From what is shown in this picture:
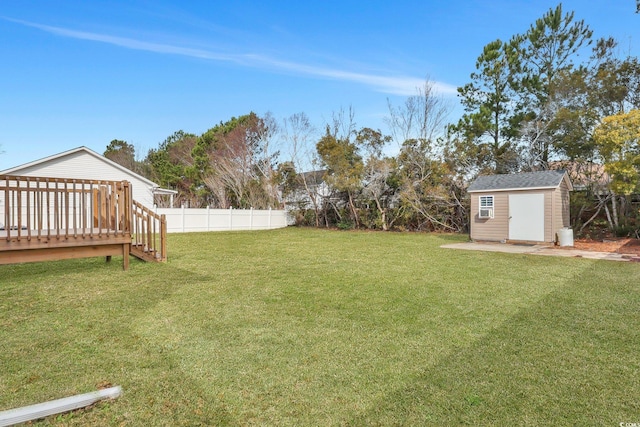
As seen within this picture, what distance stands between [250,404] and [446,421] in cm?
114

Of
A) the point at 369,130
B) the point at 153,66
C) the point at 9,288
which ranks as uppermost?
the point at 153,66

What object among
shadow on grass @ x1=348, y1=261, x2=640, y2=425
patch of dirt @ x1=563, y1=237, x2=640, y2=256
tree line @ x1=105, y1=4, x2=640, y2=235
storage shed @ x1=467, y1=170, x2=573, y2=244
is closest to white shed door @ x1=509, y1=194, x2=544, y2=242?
storage shed @ x1=467, y1=170, x2=573, y2=244

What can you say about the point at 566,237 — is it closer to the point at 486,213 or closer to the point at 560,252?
the point at 560,252

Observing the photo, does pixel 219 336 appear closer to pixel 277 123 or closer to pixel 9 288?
pixel 9 288

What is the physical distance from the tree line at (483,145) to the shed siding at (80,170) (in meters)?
7.74

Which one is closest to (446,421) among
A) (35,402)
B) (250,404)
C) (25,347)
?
(250,404)

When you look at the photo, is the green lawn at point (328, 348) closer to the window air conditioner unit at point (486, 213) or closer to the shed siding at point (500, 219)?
the shed siding at point (500, 219)

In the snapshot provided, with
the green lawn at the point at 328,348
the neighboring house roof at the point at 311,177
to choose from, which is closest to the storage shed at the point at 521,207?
the green lawn at the point at 328,348

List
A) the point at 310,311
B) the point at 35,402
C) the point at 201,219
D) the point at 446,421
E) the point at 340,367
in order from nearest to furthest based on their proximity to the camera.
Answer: the point at 446,421 → the point at 35,402 → the point at 340,367 → the point at 310,311 → the point at 201,219

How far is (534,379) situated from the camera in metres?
2.32

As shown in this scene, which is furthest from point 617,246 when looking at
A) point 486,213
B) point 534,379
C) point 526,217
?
point 534,379

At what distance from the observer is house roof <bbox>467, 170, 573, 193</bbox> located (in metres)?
10.3

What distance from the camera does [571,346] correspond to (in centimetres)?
288

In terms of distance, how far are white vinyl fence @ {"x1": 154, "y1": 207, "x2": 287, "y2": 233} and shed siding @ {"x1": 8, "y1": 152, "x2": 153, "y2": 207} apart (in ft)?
8.29
